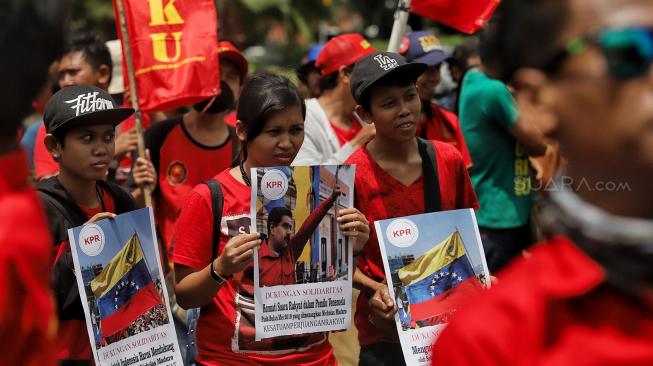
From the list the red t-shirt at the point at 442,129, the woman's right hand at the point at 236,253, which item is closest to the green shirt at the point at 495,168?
the red t-shirt at the point at 442,129

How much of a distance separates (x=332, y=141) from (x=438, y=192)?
6.02 feet

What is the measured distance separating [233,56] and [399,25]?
1.25 m

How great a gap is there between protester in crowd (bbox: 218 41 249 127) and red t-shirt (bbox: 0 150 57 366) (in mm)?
4494

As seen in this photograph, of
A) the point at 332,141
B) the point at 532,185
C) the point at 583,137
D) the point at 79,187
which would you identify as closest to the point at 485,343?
the point at 583,137

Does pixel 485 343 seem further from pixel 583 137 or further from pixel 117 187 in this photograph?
pixel 117 187

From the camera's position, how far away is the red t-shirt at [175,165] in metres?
5.75

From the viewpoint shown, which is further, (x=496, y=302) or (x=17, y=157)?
(x=17, y=157)

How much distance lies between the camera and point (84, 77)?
6.26 m

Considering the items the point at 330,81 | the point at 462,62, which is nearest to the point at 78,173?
the point at 330,81

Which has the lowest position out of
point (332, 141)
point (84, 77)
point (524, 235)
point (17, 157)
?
point (524, 235)

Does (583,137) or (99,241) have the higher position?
(583,137)

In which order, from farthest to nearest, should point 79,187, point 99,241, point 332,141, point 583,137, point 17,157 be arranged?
point 332,141
point 79,187
point 99,241
point 17,157
point 583,137

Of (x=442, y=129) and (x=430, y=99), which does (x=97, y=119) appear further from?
(x=430, y=99)

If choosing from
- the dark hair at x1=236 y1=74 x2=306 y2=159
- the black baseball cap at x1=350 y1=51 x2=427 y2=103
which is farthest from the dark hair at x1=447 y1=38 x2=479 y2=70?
the dark hair at x1=236 y1=74 x2=306 y2=159
